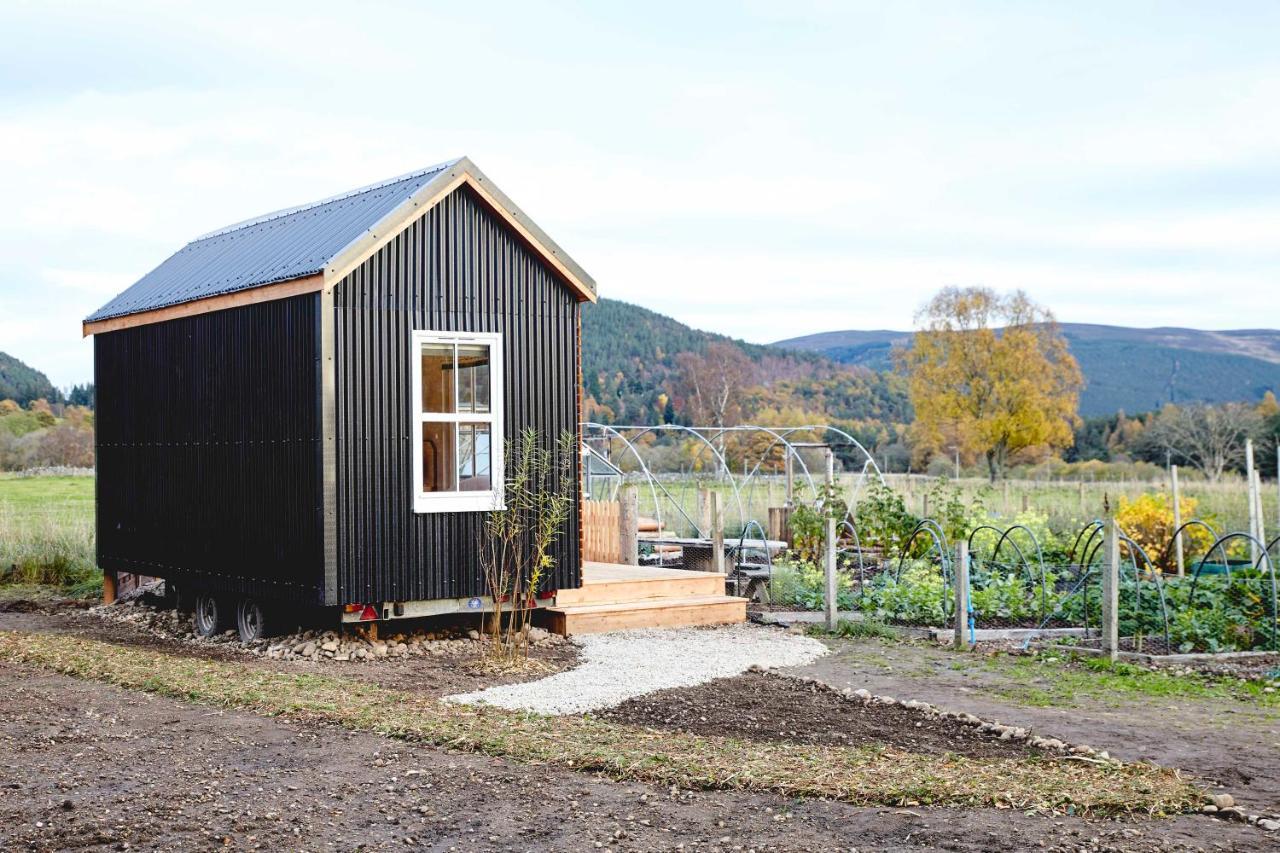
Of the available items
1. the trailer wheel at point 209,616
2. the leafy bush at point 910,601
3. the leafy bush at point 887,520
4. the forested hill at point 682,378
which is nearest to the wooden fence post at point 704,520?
the leafy bush at point 887,520

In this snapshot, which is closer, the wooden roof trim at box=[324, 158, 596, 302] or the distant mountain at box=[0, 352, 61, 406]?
the wooden roof trim at box=[324, 158, 596, 302]

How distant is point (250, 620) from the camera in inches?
482

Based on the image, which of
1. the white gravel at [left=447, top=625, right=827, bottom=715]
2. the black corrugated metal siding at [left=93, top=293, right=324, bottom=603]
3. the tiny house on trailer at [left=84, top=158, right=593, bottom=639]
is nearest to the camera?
the white gravel at [left=447, top=625, right=827, bottom=715]

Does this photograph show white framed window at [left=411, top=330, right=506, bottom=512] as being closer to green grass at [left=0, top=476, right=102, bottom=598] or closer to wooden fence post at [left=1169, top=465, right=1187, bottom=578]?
green grass at [left=0, top=476, right=102, bottom=598]

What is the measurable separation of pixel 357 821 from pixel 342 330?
5919 millimetres

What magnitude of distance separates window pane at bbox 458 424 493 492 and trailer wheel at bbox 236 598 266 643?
7.19 feet

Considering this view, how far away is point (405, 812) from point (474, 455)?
6.24m

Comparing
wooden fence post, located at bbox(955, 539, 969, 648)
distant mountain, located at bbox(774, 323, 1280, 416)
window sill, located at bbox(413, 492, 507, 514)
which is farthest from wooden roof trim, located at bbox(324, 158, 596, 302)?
distant mountain, located at bbox(774, 323, 1280, 416)

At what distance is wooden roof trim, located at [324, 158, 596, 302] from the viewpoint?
429 inches

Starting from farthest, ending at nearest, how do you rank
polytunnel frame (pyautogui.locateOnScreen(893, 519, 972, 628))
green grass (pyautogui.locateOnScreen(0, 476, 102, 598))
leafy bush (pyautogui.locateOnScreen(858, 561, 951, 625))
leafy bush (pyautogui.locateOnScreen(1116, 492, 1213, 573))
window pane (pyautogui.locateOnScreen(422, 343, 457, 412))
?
leafy bush (pyautogui.locateOnScreen(1116, 492, 1213, 573)) → green grass (pyautogui.locateOnScreen(0, 476, 102, 598)) → leafy bush (pyautogui.locateOnScreen(858, 561, 951, 625)) → polytunnel frame (pyautogui.locateOnScreen(893, 519, 972, 628)) → window pane (pyautogui.locateOnScreen(422, 343, 457, 412))

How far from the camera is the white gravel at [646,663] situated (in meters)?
9.05

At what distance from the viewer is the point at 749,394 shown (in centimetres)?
6406

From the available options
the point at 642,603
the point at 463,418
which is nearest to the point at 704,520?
the point at 642,603

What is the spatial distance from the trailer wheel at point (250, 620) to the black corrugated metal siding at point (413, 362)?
152 centimetres
